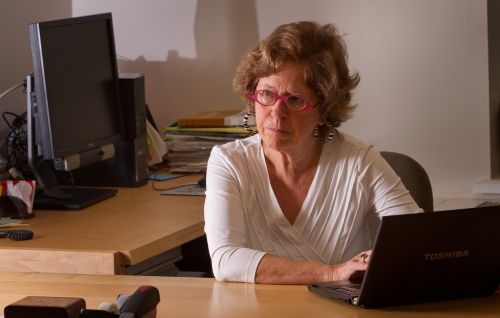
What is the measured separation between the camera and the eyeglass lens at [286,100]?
5.94ft

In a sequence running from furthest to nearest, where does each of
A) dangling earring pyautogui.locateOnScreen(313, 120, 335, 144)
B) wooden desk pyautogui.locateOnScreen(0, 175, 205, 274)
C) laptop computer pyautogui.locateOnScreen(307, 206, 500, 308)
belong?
dangling earring pyautogui.locateOnScreen(313, 120, 335, 144)
wooden desk pyautogui.locateOnScreen(0, 175, 205, 274)
laptop computer pyautogui.locateOnScreen(307, 206, 500, 308)

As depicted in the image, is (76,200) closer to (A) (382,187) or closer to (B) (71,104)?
(B) (71,104)

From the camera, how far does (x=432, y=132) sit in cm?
273

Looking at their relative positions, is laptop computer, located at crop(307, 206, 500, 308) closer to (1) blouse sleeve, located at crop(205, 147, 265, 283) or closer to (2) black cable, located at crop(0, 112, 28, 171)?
(1) blouse sleeve, located at crop(205, 147, 265, 283)

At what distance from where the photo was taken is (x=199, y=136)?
114 inches

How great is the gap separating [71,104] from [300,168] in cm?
88

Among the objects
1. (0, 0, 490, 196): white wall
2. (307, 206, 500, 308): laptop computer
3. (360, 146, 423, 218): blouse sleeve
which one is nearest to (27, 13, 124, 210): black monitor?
(0, 0, 490, 196): white wall

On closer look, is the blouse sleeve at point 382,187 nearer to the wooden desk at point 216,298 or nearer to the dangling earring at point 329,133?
the dangling earring at point 329,133

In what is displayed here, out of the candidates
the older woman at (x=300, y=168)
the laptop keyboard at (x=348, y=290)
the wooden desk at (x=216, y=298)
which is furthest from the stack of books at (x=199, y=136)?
the laptop keyboard at (x=348, y=290)

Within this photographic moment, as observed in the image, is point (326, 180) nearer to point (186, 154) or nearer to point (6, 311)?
point (6, 311)

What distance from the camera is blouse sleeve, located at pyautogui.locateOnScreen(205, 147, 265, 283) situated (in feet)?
5.16

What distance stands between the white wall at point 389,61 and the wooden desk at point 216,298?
4.57ft

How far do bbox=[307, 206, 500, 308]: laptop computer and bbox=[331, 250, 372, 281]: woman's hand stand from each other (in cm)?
10

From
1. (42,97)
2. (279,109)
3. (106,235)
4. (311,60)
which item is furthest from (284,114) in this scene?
(42,97)
